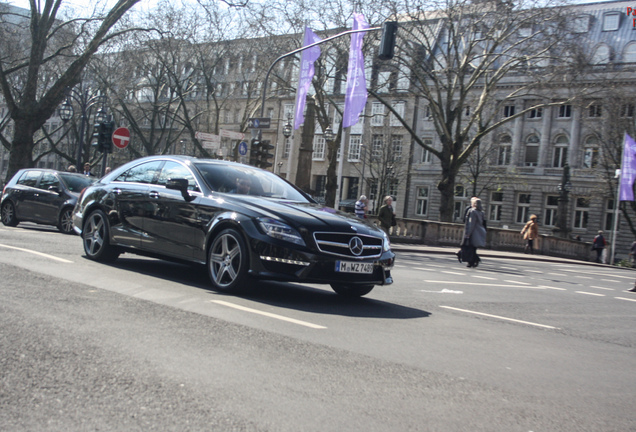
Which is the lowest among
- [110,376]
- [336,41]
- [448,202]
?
[110,376]

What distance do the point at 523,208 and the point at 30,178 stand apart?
4631 cm

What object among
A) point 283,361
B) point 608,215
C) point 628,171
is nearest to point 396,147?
point 608,215

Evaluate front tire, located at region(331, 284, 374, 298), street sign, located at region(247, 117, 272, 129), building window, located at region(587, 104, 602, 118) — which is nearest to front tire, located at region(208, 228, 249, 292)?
front tire, located at region(331, 284, 374, 298)

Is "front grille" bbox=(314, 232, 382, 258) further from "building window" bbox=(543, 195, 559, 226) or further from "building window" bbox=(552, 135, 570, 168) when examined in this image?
"building window" bbox=(552, 135, 570, 168)

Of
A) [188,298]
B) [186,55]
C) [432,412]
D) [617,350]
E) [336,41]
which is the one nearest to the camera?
[432,412]

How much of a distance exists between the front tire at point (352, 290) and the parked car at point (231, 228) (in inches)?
0.5

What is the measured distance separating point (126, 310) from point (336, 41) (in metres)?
29.6

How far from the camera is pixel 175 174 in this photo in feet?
28.8

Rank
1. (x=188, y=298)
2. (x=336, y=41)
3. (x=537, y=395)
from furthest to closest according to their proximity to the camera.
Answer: (x=336, y=41), (x=188, y=298), (x=537, y=395)

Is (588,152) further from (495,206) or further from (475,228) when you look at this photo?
(475,228)

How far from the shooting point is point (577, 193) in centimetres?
5347

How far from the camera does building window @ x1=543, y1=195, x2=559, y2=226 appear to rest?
183 ft

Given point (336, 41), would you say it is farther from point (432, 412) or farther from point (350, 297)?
point (432, 412)

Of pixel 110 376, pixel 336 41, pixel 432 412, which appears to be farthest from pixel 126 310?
pixel 336 41
